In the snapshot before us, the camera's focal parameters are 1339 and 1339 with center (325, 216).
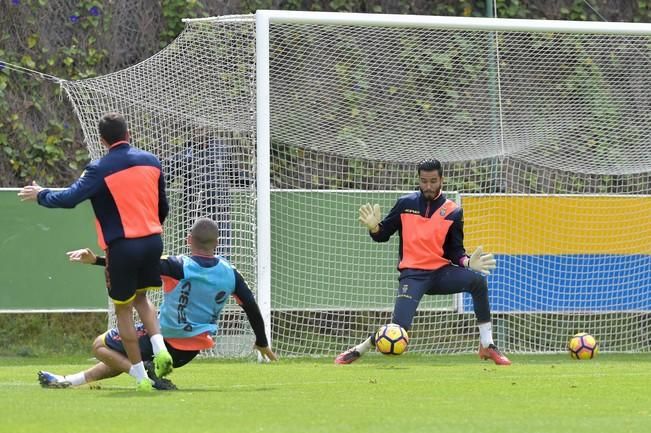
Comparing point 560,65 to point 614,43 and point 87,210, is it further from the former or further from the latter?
point 87,210

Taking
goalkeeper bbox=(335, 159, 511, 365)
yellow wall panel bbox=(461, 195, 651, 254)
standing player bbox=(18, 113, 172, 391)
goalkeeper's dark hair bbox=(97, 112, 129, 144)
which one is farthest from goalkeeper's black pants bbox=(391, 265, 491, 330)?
goalkeeper's dark hair bbox=(97, 112, 129, 144)

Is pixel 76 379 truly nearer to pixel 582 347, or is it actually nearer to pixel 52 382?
pixel 52 382

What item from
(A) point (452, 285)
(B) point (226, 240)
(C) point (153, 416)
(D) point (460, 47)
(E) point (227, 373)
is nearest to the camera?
(C) point (153, 416)

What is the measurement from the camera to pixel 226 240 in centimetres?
1327

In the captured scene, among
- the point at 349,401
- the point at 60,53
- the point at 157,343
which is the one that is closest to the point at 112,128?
the point at 157,343

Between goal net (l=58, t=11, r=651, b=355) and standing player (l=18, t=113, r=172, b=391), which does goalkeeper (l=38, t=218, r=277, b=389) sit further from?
goal net (l=58, t=11, r=651, b=355)

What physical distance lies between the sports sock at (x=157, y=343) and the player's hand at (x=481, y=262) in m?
3.79

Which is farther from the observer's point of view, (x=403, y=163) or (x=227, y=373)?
(x=403, y=163)

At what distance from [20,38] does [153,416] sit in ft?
30.9

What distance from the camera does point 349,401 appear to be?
7.60 m

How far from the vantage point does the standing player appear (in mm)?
8203

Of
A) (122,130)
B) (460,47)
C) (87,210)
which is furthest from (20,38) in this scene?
(122,130)

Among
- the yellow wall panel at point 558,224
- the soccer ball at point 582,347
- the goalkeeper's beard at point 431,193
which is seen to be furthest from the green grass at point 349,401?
the yellow wall panel at point 558,224

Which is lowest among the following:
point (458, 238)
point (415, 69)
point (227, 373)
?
point (227, 373)
